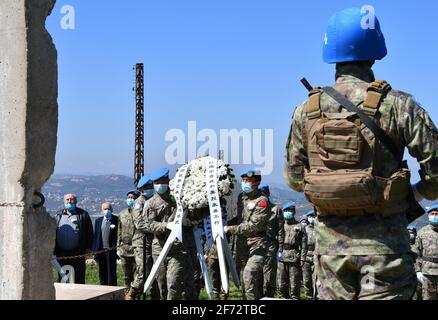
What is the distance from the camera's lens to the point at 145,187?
1131 centimetres

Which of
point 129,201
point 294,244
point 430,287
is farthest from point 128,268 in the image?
point 430,287

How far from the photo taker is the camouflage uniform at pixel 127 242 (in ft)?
41.7

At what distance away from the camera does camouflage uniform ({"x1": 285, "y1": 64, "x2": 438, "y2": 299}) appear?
4020 mm

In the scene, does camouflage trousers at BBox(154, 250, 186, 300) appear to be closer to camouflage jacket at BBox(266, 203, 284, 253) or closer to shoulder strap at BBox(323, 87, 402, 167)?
camouflage jacket at BBox(266, 203, 284, 253)

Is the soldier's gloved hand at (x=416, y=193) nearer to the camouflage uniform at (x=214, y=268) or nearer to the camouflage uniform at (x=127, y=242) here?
the camouflage uniform at (x=127, y=242)

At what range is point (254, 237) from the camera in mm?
10555

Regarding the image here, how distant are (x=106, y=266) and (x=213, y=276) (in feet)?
7.27

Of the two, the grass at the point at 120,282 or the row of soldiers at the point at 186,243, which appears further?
the grass at the point at 120,282

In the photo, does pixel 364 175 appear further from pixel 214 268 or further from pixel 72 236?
pixel 214 268

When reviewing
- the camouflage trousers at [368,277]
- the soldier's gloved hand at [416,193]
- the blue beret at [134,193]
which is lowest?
the camouflage trousers at [368,277]

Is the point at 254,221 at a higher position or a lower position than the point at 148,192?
lower

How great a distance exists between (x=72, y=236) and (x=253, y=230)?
311 cm

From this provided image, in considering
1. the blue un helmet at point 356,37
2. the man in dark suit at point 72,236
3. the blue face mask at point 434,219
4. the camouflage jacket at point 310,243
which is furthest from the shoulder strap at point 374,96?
the camouflage jacket at point 310,243
